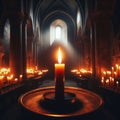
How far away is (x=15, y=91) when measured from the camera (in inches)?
218

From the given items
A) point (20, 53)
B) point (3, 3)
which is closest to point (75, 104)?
point (20, 53)

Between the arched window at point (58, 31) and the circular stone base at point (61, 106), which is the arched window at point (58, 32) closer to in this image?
the arched window at point (58, 31)

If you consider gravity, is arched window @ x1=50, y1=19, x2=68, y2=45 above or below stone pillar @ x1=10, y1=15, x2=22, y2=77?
above

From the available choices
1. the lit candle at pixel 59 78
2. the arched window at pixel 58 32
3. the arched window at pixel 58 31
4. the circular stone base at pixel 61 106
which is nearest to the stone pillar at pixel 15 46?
the circular stone base at pixel 61 106

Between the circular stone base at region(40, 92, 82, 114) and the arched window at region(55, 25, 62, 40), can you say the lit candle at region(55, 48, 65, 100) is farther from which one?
the arched window at region(55, 25, 62, 40)

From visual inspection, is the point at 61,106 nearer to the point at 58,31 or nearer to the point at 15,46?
the point at 15,46

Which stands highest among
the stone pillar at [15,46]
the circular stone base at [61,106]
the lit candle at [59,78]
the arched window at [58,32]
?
the arched window at [58,32]

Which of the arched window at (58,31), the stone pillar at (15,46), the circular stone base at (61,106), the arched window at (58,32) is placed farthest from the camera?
the arched window at (58,32)

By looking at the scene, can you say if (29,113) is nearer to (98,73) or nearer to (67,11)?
(98,73)

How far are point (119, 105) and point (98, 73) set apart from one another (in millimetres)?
4898

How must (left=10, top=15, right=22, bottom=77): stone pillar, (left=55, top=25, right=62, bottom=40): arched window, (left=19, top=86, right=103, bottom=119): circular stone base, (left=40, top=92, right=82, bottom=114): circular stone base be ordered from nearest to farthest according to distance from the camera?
(left=19, top=86, right=103, bottom=119): circular stone base < (left=40, top=92, right=82, bottom=114): circular stone base < (left=10, top=15, right=22, bottom=77): stone pillar < (left=55, top=25, right=62, bottom=40): arched window

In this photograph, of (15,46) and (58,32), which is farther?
(58,32)

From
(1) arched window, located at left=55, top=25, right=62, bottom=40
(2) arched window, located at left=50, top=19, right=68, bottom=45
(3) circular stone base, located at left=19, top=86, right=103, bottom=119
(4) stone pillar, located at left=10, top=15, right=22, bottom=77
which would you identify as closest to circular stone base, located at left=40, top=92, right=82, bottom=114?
(3) circular stone base, located at left=19, top=86, right=103, bottom=119

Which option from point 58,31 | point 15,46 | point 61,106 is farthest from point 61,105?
point 58,31
